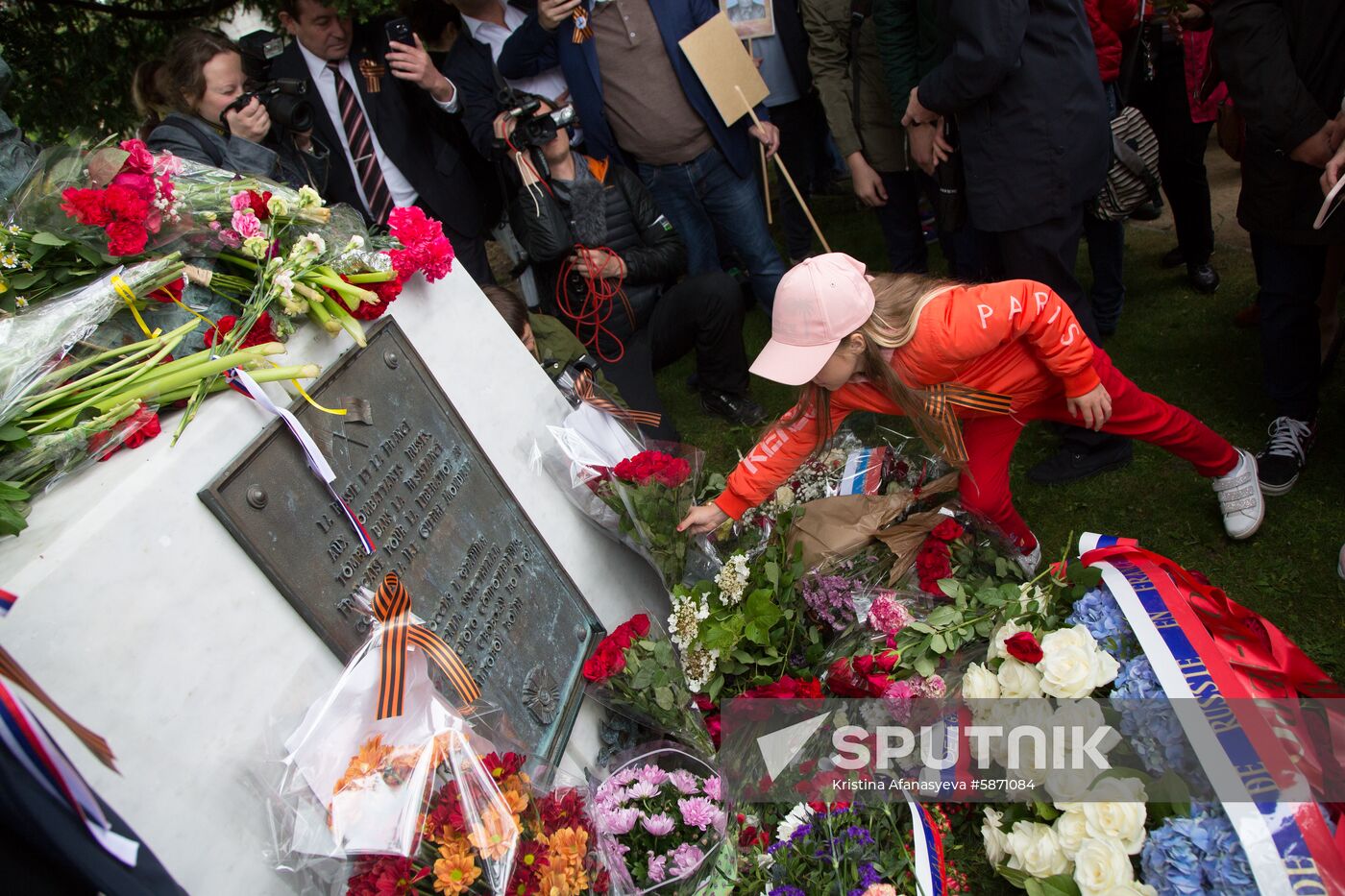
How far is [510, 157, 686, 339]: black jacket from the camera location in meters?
3.95

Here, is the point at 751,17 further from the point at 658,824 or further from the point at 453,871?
the point at 453,871

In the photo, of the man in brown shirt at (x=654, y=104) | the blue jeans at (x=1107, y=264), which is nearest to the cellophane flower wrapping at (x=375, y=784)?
the man in brown shirt at (x=654, y=104)

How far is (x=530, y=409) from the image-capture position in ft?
9.31

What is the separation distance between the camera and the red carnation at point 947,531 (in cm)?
258

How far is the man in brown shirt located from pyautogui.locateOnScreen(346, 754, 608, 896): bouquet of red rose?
2966 mm

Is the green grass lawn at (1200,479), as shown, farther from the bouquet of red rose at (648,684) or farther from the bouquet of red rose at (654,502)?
the bouquet of red rose at (648,684)

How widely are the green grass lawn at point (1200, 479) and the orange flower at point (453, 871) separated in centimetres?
207

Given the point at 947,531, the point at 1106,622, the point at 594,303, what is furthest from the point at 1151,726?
the point at 594,303

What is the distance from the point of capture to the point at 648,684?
231cm

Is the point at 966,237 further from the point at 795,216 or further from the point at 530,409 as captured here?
the point at 530,409

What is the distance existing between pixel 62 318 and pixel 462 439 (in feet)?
3.04

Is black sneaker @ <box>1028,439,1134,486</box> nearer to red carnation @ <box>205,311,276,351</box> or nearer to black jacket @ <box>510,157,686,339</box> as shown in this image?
black jacket @ <box>510,157,686,339</box>

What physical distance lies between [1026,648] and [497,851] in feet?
3.88

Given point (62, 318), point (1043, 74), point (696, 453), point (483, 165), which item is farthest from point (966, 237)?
point (62, 318)
